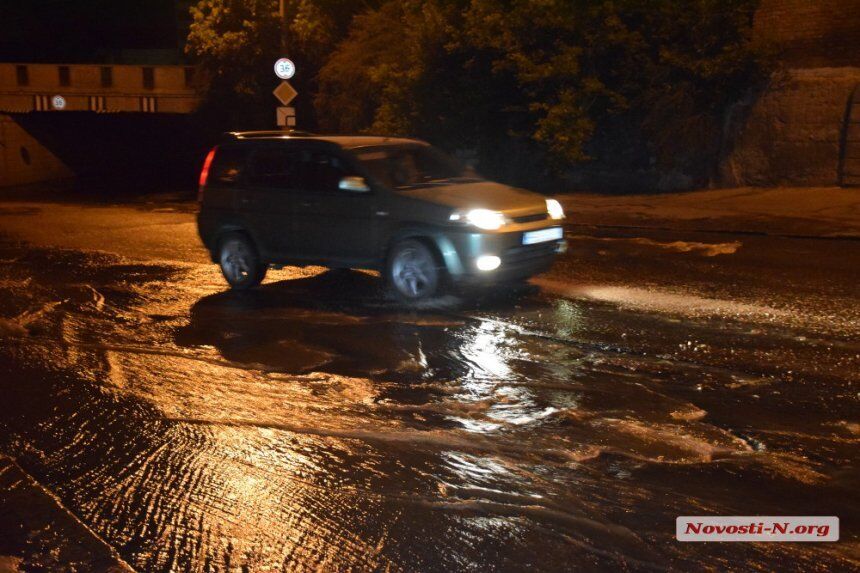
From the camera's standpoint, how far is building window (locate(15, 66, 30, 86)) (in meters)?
39.6

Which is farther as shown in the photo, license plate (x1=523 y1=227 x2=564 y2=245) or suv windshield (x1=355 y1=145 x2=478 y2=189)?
suv windshield (x1=355 y1=145 x2=478 y2=189)

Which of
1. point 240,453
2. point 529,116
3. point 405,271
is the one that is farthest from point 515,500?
point 529,116

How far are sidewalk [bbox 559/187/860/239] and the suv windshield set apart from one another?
6443mm

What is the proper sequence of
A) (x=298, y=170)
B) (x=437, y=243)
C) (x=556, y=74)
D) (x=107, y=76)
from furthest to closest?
(x=107, y=76) → (x=556, y=74) → (x=298, y=170) → (x=437, y=243)

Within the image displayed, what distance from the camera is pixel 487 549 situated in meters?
4.17

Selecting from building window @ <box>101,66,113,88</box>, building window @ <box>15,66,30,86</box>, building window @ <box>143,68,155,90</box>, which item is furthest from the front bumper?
building window @ <box>15,66,30,86</box>

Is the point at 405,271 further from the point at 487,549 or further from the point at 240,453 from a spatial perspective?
the point at 487,549

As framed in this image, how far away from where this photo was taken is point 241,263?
36.7ft

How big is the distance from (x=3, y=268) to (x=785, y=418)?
10.8 metres

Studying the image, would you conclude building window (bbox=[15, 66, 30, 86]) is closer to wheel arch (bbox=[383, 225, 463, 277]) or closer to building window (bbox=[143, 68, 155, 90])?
building window (bbox=[143, 68, 155, 90])

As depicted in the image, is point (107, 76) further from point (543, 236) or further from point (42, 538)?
point (42, 538)

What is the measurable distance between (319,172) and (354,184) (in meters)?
0.56

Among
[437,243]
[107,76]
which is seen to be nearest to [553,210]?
[437,243]

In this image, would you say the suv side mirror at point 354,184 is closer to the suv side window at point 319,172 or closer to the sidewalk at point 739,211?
the suv side window at point 319,172
